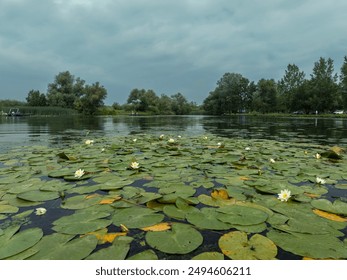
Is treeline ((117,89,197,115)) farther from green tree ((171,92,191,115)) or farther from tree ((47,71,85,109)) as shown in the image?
tree ((47,71,85,109))

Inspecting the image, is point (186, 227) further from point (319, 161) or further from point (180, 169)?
point (319, 161)

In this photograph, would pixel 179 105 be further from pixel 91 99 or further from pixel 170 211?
pixel 170 211

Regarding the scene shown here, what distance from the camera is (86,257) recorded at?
1593mm

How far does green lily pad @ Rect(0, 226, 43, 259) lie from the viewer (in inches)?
64.5

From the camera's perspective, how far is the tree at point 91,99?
54500mm

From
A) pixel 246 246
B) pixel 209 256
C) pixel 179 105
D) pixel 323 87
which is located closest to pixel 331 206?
pixel 246 246

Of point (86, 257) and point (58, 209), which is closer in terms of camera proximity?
point (86, 257)

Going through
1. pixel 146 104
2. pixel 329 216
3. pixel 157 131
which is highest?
pixel 146 104

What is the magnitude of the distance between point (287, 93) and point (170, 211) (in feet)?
195

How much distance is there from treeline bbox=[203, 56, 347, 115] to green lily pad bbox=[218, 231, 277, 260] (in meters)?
50.5

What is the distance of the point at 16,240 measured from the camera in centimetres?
177

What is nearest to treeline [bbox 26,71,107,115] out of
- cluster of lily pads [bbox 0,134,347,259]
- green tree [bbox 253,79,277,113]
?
green tree [bbox 253,79,277,113]
